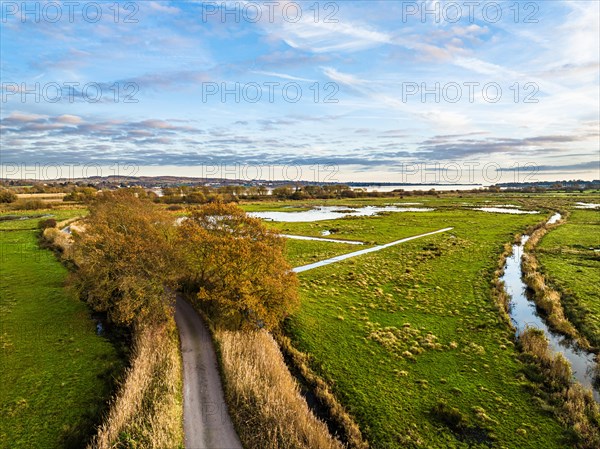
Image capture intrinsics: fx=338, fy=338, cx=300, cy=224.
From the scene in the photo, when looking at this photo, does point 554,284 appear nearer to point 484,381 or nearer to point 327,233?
point 484,381

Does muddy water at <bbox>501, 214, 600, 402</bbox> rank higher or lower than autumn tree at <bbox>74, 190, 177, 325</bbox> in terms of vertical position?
lower

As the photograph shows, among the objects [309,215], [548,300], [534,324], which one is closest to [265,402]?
[534,324]

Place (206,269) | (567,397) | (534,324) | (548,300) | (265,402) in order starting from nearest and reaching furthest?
(265,402), (567,397), (534,324), (206,269), (548,300)

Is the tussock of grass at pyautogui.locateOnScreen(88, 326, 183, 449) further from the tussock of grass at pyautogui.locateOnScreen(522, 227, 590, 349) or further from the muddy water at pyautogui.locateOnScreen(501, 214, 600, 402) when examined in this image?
the tussock of grass at pyautogui.locateOnScreen(522, 227, 590, 349)

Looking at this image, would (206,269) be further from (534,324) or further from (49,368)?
(534,324)

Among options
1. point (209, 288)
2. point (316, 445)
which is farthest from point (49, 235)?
point (316, 445)

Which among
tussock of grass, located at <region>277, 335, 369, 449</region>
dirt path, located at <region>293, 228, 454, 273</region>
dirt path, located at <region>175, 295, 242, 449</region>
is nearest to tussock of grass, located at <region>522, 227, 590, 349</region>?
tussock of grass, located at <region>277, 335, 369, 449</region>

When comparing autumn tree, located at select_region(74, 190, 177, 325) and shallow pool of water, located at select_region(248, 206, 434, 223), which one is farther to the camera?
shallow pool of water, located at select_region(248, 206, 434, 223)
